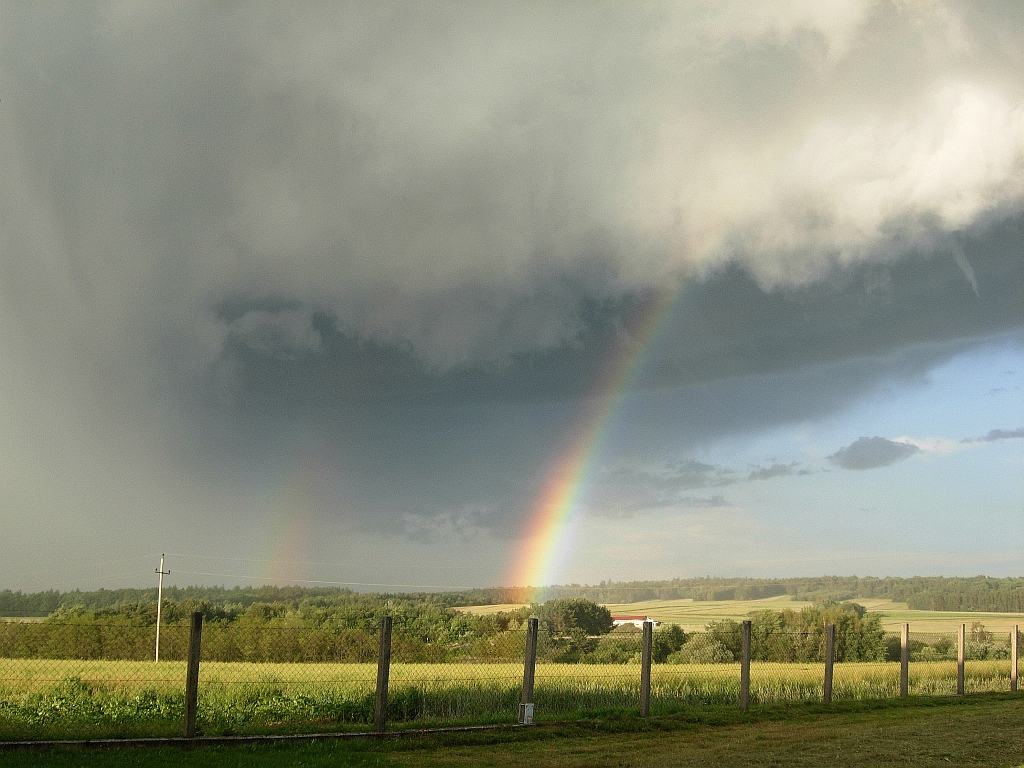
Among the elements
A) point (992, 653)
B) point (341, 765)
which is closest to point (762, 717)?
point (341, 765)

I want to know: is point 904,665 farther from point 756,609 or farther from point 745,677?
point 756,609

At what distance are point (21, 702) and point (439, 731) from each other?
24.5ft

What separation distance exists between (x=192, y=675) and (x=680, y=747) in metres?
7.20

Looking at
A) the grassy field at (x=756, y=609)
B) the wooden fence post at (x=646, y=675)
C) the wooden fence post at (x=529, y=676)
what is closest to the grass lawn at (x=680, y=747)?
the wooden fence post at (x=529, y=676)

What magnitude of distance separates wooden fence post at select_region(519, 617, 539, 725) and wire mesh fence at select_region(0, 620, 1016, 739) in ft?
1.56

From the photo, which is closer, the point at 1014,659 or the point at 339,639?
the point at 339,639

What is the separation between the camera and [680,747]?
1282 cm

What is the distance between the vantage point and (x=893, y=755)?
11.9 meters

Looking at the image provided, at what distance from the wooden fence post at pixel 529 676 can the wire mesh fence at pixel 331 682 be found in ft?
1.56

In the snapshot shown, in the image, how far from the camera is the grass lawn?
10.6 metres

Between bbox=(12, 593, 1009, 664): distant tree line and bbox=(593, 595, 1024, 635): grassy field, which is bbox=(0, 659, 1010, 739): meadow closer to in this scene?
bbox=(12, 593, 1009, 664): distant tree line

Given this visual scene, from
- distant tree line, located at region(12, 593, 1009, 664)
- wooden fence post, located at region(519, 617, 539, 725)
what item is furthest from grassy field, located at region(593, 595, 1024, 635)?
wooden fence post, located at region(519, 617, 539, 725)

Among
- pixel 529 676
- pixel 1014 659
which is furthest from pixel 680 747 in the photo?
pixel 1014 659

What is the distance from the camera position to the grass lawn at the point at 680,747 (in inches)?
416
